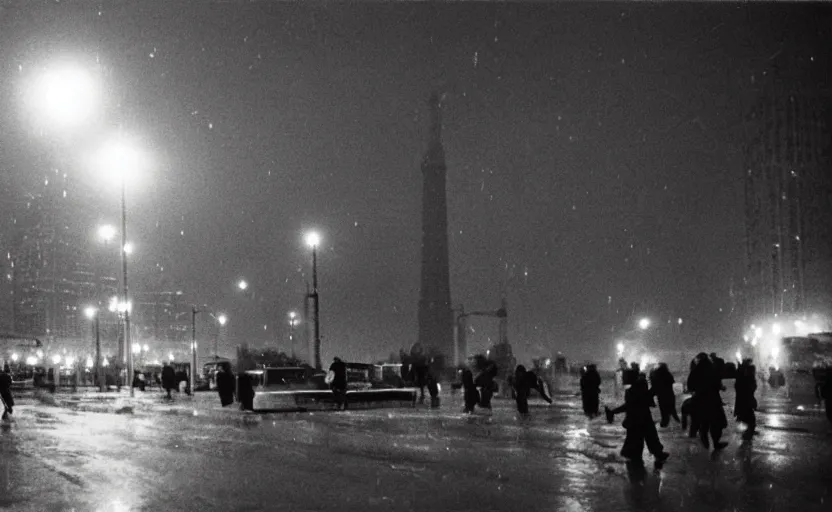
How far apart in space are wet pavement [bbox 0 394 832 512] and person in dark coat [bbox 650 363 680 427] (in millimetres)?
595

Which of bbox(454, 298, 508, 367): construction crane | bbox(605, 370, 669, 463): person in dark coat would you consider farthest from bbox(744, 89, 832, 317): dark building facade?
bbox(605, 370, 669, 463): person in dark coat

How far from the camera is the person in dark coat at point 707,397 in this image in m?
16.4

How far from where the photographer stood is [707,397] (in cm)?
1658

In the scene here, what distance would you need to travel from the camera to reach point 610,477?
12281 mm

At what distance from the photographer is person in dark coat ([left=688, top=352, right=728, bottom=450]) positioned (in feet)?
53.8

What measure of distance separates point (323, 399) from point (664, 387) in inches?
611

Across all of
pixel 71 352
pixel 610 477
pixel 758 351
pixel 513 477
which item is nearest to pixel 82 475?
pixel 513 477

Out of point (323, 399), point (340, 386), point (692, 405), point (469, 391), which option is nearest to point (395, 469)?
point (692, 405)

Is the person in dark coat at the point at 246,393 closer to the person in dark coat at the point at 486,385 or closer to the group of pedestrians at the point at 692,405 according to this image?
the person in dark coat at the point at 486,385

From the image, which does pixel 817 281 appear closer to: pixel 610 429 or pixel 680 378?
pixel 680 378

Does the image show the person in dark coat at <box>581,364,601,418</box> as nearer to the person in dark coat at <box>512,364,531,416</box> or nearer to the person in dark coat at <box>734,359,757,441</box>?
the person in dark coat at <box>512,364,531,416</box>

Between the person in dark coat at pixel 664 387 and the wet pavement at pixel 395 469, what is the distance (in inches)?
23.4

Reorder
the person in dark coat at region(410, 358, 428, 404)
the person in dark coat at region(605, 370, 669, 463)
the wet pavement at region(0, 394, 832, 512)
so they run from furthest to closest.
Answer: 1. the person in dark coat at region(410, 358, 428, 404)
2. the person in dark coat at region(605, 370, 669, 463)
3. the wet pavement at region(0, 394, 832, 512)

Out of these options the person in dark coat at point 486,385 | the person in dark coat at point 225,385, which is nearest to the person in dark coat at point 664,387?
A: the person in dark coat at point 486,385
